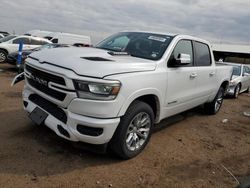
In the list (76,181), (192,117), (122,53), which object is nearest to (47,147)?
(76,181)

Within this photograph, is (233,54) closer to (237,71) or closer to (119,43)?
(237,71)

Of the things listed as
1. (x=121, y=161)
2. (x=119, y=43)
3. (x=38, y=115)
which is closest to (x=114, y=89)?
(x=121, y=161)

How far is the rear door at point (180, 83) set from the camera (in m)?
4.79

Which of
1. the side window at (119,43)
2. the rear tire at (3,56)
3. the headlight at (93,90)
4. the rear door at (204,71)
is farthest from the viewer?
the rear tire at (3,56)

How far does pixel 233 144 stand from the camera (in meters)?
5.55

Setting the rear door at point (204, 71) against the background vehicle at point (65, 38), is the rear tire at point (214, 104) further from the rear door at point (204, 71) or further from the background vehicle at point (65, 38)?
the background vehicle at point (65, 38)

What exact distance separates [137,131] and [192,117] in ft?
11.0

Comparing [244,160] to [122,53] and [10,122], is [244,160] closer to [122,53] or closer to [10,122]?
[122,53]

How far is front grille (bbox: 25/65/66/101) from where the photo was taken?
373 centimetres

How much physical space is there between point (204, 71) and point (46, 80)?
344cm

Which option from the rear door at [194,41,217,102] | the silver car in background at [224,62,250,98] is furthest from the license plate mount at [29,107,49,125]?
the silver car in background at [224,62,250,98]

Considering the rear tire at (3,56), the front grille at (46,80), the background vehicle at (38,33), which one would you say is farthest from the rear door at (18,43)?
the front grille at (46,80)

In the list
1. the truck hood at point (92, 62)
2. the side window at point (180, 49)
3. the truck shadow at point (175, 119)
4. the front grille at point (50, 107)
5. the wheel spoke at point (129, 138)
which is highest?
the side window at point (180, 49)

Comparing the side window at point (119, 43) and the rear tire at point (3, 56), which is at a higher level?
the side window at point (119, 43)
